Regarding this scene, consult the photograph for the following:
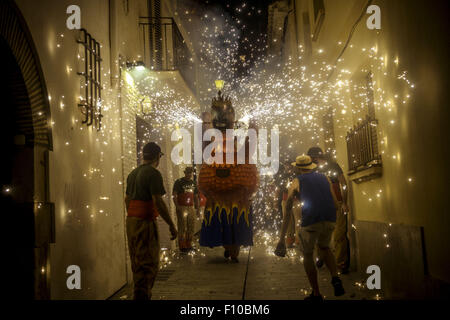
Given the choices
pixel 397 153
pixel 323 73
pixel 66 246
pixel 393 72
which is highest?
pixel 323 73

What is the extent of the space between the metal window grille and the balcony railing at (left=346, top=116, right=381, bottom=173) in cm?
376

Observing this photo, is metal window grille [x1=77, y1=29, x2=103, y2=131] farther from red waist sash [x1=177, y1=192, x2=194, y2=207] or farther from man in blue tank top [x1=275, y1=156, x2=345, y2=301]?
red waist sash [x1=177, y1=192, x2=194, y2=207]

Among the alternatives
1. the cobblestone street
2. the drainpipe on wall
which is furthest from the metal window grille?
the cobblestone street

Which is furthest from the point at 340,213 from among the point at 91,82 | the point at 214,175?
the point at 91,82

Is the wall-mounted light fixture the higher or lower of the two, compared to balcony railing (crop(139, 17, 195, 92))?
lower

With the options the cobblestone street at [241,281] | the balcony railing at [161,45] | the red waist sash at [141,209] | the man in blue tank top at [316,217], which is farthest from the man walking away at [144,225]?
the balcony railing at [161,45]

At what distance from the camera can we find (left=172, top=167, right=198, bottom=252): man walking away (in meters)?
10.7

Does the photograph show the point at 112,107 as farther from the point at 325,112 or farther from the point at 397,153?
the point at 325,112

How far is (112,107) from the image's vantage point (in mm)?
7102

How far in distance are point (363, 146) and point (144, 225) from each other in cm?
349

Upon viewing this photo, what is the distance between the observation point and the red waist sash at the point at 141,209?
5.23 m

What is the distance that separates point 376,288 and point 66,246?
4035 mm

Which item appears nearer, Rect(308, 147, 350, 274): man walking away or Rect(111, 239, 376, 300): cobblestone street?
Rect(111, 239, 376, 300): cobblestone street
